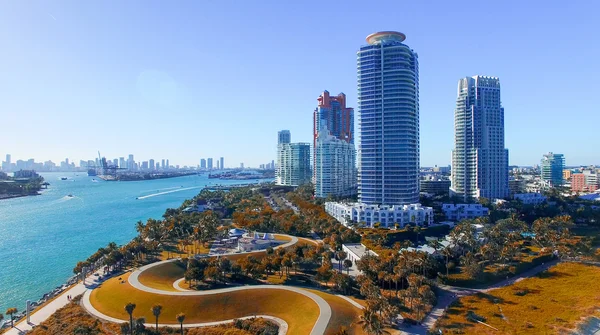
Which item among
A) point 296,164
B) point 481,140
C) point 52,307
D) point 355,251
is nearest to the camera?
point 52,307

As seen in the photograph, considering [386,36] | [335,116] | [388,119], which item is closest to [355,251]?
[388,119]


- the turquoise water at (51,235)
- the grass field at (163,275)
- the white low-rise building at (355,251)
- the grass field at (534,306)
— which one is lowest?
the turquoise water at (51,235)

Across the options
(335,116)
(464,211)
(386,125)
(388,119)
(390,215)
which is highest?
(335,116)

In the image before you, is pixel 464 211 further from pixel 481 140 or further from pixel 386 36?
pixel 386 36

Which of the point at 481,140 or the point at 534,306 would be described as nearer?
the point at 534,306

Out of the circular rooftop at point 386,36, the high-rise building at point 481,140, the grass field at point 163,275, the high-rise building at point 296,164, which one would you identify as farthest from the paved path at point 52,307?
the high-rise building at point 296,164

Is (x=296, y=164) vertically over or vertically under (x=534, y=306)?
over

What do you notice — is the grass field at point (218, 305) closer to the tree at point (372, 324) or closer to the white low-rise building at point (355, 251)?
the tree at point (372, 324)
